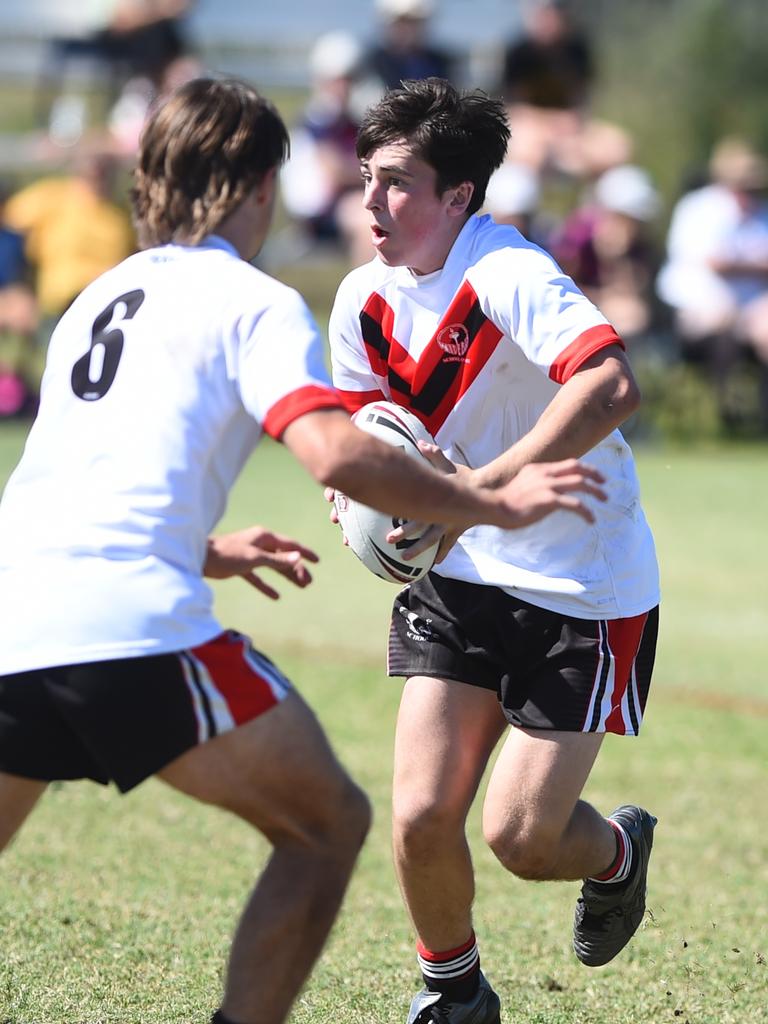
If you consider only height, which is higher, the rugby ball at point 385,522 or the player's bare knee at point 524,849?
the rugby ball at point 385,522

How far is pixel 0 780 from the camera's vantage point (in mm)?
3131

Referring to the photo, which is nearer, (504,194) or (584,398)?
(584,398)

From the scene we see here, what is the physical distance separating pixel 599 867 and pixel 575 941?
265mm

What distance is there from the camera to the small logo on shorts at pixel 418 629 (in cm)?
417

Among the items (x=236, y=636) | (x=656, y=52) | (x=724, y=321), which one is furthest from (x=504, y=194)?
(x=656, y=52)

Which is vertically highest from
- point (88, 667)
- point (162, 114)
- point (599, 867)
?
point (162, 114)

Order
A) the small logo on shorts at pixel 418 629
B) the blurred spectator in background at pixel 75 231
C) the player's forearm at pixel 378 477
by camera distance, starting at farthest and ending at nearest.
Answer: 1. the blurred spectator in background at pixel 75 231
2. the small logo on shorts at pixel 418 629
3. the player's forearm at pixel 378 477

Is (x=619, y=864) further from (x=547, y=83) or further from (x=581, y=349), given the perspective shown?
(x=547, y=83)

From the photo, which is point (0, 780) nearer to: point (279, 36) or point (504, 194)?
point (504, 194)

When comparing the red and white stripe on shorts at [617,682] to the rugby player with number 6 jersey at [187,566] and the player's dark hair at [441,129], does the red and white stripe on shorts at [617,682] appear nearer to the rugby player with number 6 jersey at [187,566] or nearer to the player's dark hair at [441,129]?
the rugby player with number 6 jersey at [187,566]

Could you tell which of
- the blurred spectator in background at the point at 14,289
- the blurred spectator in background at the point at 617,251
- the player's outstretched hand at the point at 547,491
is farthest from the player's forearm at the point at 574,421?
the blurred spectator in background at the point at 14,289

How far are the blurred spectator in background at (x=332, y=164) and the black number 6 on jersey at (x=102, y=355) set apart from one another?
11.7 metres

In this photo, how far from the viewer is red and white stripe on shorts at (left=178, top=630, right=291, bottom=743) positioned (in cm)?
304

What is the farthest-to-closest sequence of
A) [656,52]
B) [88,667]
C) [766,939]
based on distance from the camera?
1. [656,52]
2. [766,939]
3. [88,667]
